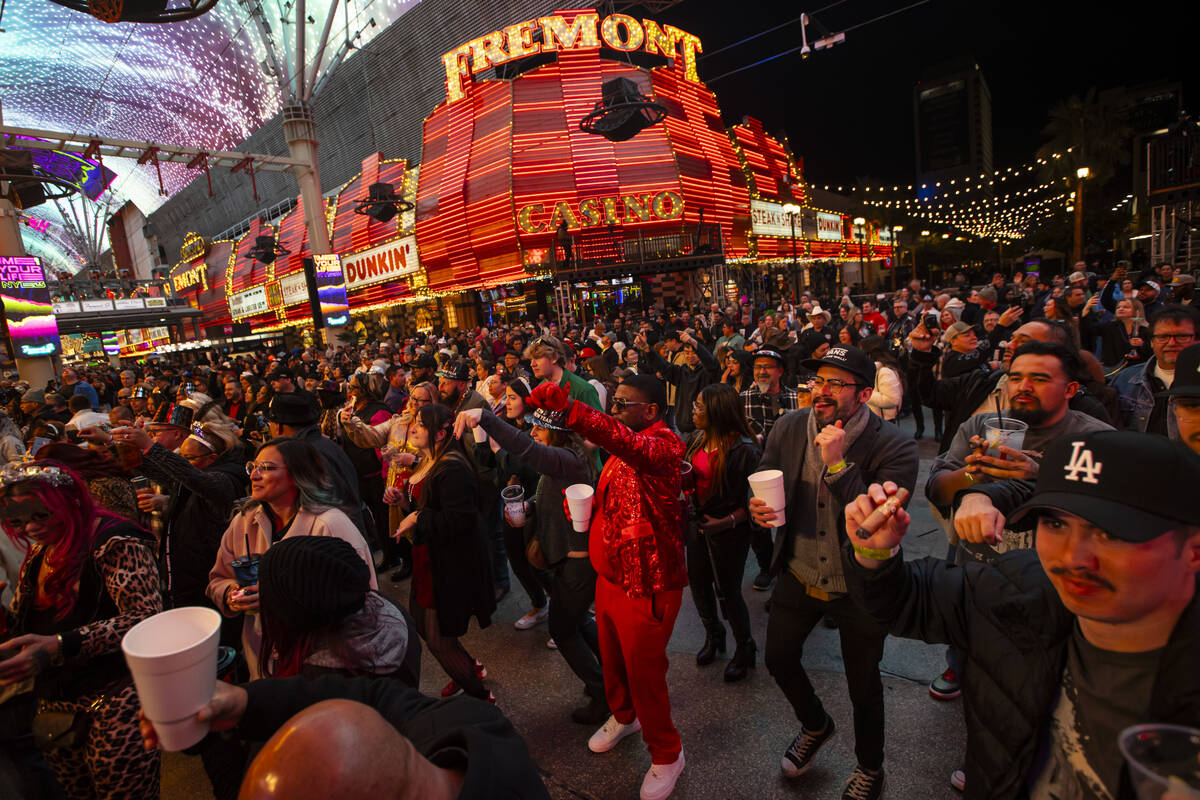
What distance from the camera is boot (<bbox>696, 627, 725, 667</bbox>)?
364cm

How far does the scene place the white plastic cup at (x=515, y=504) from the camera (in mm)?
3518

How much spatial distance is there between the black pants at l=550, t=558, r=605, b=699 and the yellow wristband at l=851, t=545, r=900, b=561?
185 cm

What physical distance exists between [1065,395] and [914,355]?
381 cm

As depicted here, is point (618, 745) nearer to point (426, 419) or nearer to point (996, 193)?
point (426, 419)

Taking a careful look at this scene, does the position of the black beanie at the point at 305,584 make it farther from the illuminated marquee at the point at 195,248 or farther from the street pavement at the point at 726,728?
the illuminated marquee at the point at 195,248

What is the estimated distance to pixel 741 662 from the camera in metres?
3.46

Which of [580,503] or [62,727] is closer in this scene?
[62,727]

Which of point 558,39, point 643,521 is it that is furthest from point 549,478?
point 558,39

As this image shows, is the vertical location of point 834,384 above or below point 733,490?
above

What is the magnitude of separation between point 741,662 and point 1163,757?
9.62ft

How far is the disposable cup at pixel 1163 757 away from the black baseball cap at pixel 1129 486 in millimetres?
436

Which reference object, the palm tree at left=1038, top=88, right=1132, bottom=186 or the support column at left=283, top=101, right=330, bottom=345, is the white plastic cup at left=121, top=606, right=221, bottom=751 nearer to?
the support column at left=283, top=101, right=330, bottom=345

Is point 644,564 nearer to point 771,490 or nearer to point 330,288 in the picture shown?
point 771,490

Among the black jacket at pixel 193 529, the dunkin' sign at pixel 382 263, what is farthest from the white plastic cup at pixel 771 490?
the dunkin' sign at pixel 382 263
